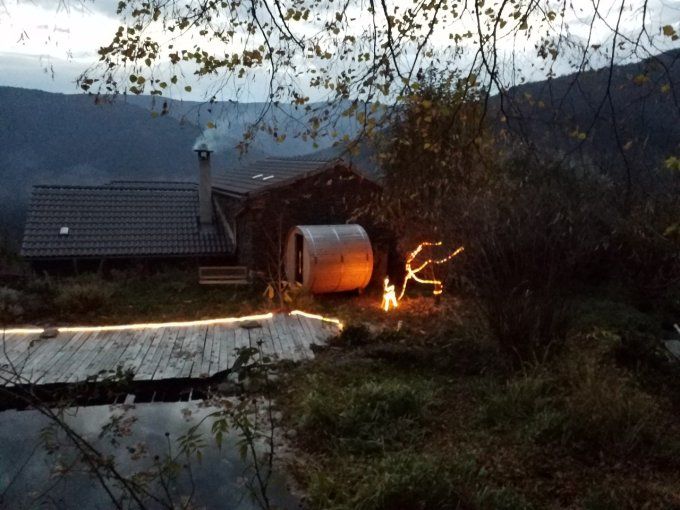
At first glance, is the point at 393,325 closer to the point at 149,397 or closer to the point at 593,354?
the point at 593,354

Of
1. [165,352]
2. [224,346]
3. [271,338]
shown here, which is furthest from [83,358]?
[271,338]

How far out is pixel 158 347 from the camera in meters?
8.70

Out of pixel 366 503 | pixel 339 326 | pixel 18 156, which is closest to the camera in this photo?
pixel 366 503

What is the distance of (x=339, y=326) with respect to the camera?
1032cm

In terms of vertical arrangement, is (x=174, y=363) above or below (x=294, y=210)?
below

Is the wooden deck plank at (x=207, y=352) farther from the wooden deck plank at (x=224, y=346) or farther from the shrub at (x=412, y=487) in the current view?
the shrub at (x=412, y=487)

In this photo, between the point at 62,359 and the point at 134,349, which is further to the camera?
the point at 134,349

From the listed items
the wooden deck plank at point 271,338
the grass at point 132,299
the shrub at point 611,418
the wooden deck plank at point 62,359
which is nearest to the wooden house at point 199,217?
the grass at point 132,299

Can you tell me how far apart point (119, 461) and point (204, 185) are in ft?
43.1

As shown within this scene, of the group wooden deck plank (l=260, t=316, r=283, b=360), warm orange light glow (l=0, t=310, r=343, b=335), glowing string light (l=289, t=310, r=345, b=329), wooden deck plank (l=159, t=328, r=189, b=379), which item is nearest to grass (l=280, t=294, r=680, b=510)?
wooden deck plank (l=260, t=316, r=283, b=360)

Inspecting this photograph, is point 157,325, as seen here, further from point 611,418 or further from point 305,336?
point 611,418

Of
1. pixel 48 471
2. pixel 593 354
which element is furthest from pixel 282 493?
pixel 593 354

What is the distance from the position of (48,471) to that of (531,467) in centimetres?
468

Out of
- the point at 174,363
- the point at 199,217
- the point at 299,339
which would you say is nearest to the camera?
the point at 174,363
